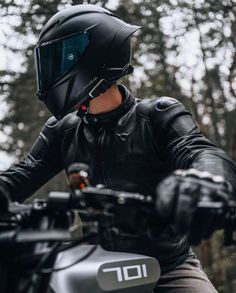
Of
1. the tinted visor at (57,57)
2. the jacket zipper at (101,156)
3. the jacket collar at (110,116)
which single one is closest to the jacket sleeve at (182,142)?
the jacket collar at (110,116)

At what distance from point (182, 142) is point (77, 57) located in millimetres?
861

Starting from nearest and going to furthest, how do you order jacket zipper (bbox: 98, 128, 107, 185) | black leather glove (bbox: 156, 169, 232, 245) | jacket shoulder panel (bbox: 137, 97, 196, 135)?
black leather glove (bbox: 156, 169, 232, 245) → jacket shoulder panel (bbox: 137, 97, 196, 135) → jacket zipper (bbox: 98, 128, 107, 185)

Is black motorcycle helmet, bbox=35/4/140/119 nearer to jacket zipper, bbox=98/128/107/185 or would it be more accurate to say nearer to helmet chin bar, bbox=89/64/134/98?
helmet chin bar, bbox=89/64/134/98

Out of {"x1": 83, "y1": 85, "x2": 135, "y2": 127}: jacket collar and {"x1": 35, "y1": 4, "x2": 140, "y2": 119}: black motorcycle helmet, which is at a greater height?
{"x1": 35, "y1": 4, "x2": 140, "y2": 119}: black motorcycle helmet

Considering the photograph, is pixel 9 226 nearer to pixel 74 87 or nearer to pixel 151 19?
pixel 74 87

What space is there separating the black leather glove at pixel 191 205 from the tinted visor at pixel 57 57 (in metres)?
1.60

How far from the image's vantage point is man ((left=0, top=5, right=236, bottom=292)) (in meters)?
2.92

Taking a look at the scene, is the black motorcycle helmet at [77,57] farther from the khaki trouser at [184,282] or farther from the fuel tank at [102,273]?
the fuel tank at [102,273]

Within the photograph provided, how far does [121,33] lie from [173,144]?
957 millimetres

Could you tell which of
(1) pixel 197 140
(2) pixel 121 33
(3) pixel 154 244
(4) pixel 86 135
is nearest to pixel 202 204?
(1) pixel 197 140

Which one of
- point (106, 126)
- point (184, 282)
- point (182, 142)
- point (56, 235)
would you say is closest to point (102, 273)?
point (56, 235)

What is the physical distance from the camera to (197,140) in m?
2.62

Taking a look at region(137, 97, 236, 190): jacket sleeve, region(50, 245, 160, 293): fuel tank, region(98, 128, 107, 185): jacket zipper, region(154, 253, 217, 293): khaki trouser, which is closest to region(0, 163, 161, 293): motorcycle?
region(50, 245, 160, 293): fuel tank

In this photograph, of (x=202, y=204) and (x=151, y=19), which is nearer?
(x=202, y=204)
